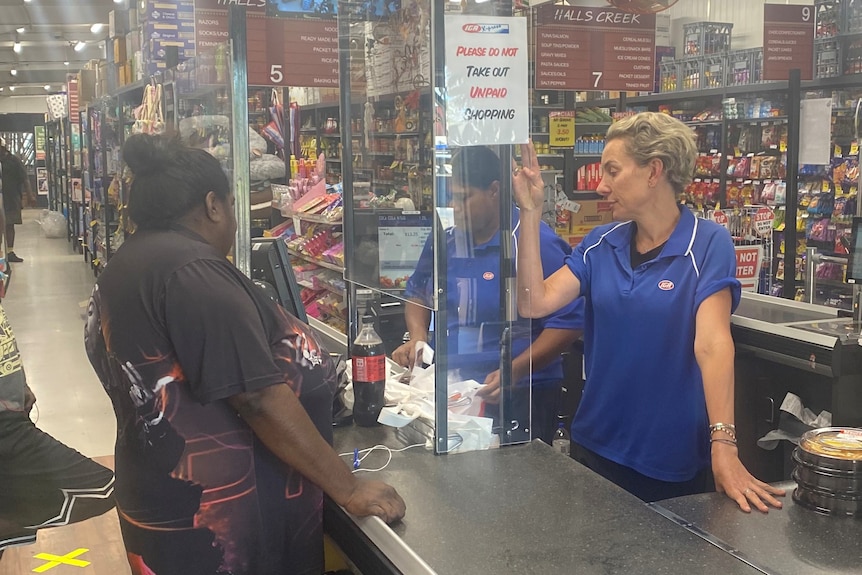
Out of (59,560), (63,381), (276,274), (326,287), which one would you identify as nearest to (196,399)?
(276,274)

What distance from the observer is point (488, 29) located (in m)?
2.16

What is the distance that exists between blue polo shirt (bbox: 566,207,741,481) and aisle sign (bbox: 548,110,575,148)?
5.79m

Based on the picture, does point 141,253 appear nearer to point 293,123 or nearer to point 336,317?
point 336,317

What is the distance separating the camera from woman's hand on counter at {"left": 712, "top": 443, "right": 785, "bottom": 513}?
80.4 inches

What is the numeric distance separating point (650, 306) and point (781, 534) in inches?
27.9

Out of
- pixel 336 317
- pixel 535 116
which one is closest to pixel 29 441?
pixel 336 317

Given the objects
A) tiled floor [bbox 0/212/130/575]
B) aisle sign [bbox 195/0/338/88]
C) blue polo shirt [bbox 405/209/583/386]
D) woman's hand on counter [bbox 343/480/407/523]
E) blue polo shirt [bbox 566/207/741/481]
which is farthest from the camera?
aisle sign [bbox 195/0/338/88]

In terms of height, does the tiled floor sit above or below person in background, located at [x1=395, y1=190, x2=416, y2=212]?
below

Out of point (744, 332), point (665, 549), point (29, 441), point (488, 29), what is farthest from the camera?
point (744, 332)

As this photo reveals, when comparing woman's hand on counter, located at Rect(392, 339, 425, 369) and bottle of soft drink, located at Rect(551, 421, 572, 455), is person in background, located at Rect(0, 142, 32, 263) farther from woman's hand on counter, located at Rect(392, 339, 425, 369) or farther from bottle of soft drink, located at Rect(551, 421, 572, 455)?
woman's hand on counter, located at Rect(392, 339, 425, 369)

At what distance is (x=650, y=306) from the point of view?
95.0 inches

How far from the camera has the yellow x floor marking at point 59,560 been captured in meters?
4.08

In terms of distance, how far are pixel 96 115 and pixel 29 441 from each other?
24.8ft

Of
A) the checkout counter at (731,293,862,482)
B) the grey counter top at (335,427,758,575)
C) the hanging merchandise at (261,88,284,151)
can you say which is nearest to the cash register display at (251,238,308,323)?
the grey counter top at (335,427,758,575)
